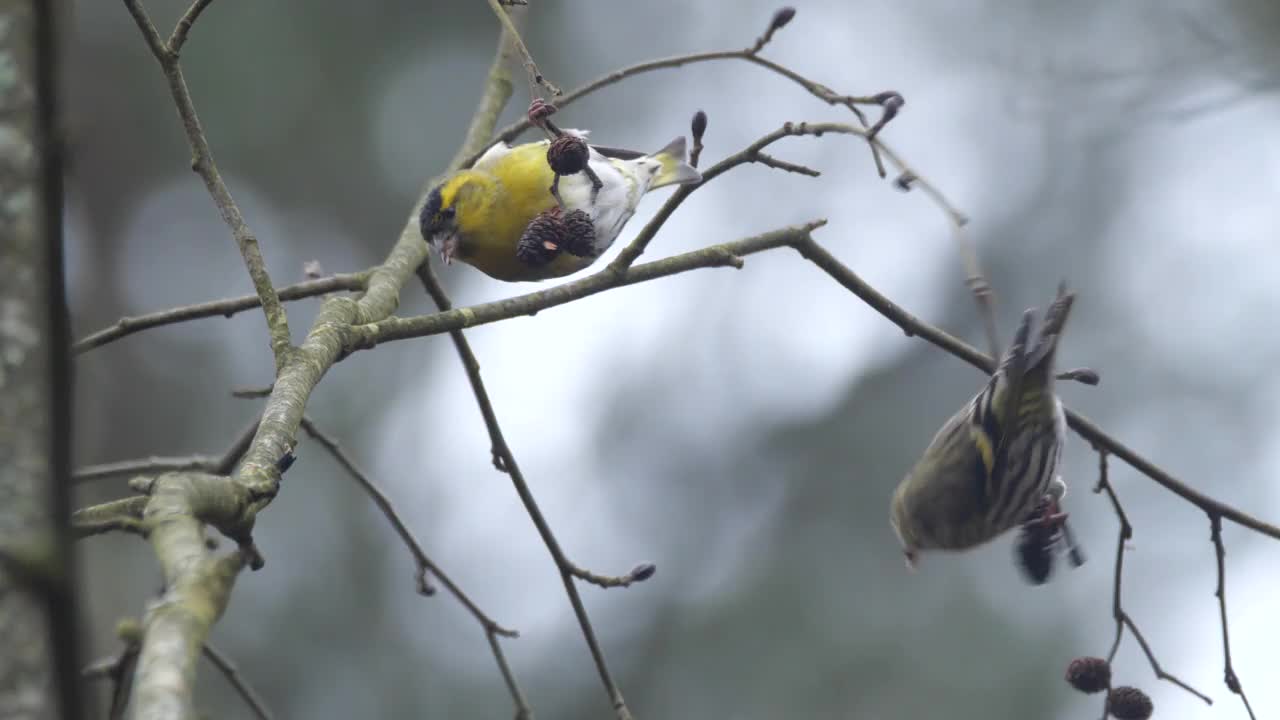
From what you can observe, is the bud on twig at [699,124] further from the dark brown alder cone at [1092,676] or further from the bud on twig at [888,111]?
the dark brown alder cone at [1092,676]

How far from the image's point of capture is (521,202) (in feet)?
10.0

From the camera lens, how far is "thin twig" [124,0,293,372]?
1515 mm

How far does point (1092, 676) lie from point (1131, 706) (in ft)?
0.35

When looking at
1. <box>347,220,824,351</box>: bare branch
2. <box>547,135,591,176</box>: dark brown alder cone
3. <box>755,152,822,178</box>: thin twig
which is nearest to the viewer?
<box>347,220,824,351</box>: bare branch

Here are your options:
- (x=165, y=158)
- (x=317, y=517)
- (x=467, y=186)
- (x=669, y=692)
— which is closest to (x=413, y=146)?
(x=165, y=158)

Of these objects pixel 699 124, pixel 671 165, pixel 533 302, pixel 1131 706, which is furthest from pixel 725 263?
pixel 671 165

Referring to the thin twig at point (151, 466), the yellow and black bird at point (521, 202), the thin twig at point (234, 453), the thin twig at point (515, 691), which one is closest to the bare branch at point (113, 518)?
the thin twig at point (151, 466)

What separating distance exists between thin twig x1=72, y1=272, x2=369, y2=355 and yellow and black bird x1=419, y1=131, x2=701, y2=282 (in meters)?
0.63

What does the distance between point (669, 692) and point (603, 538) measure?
100 cm

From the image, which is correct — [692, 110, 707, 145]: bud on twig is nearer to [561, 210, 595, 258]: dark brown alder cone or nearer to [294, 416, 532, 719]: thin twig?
[561, 210, 595, 258]: dark brown alder cone

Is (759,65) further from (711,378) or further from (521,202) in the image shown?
(711,378)

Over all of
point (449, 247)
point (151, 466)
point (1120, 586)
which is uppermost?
point (449, 247)

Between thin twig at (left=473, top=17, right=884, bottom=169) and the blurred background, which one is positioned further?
the blurred background

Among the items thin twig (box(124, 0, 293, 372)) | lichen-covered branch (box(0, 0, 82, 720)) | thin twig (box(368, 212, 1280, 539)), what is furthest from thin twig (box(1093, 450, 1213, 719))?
lichen-covered branch (box(0, 0, 82, 720))
